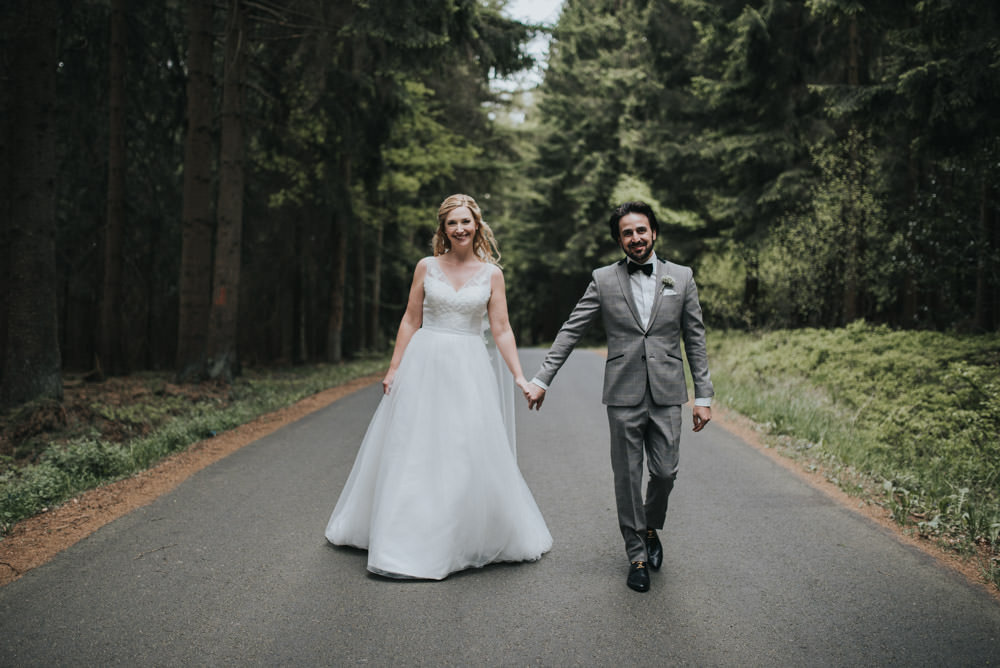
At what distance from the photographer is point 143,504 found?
5781mm

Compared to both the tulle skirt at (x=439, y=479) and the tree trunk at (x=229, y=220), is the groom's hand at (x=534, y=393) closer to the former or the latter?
the tulle skirt at (x=439, y=479)

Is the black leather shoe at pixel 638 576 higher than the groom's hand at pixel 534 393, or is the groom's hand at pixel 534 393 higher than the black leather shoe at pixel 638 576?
the groom's hand at pixel 534 393

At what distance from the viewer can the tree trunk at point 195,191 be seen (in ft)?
42.4

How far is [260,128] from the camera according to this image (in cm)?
1694

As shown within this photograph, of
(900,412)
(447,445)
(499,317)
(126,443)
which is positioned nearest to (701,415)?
(499,317)

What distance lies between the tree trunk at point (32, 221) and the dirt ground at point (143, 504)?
2.74 metres

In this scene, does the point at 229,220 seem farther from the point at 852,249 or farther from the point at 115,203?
the point at 852,249

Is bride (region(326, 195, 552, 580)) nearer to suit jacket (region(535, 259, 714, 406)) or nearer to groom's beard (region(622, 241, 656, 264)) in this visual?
suit jacket (region(535, 259, 714, 406))

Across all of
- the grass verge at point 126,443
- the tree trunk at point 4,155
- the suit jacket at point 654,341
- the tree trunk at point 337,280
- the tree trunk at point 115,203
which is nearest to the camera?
the suit jacket at point 654,341

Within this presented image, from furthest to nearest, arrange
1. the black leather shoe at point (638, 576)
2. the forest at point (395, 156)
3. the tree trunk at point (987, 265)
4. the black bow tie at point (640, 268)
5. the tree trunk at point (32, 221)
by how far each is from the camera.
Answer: the tree trunk at point (987, 265) → the forest at point (395, 156) → the tree trunk at point (32, 221) → the black bow tie at point (640, 268) → the black leather shoe at point (638, 576)

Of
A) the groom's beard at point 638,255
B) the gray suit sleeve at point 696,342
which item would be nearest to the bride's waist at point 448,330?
the groom's beard at point 638,255

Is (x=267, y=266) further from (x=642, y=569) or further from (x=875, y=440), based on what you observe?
(x=642, y=569)

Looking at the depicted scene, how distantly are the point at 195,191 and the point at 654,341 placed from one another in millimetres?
11320

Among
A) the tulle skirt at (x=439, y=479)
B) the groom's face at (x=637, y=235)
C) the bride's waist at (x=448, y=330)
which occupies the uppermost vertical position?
the groom's face at (x=637, y=235)
